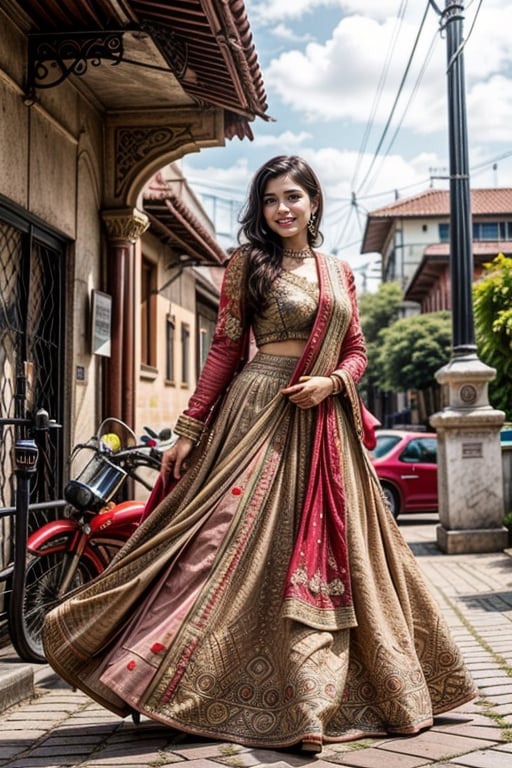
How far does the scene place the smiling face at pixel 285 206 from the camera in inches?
151

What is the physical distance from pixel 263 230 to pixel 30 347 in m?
3.06

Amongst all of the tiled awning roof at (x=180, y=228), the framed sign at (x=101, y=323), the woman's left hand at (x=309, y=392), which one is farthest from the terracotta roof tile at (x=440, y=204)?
the woman's left hand at (x=309, y=392)

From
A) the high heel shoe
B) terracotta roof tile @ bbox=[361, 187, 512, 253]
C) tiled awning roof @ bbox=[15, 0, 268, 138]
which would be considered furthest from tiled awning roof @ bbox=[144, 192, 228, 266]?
terracotta roof tile @ bbox=[361, 187, 512, 253]

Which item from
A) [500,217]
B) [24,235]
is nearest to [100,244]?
[24,235]

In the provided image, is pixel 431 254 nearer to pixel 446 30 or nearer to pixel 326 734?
pixel 446 30

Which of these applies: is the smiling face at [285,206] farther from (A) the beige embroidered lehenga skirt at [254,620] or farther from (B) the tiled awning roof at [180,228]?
(B) the tiled awning roof at [180,228]

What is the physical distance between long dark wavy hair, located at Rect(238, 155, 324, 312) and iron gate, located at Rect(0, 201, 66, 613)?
207 cm

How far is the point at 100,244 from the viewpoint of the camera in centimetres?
800

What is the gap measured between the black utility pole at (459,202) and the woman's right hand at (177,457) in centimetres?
705

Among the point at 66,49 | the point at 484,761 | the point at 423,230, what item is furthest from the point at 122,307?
the point at 423,230

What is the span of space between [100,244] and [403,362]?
38.5 metres

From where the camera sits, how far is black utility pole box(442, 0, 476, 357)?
1034 cm

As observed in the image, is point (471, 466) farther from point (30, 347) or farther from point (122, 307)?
point (30, 347)

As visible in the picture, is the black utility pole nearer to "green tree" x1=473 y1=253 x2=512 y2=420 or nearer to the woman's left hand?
"green tree" x1=473 y1=253 x2=512 y2=420
